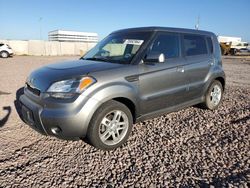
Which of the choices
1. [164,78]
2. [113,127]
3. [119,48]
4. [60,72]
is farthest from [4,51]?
[113,127]

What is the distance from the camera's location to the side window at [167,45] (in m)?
4.27

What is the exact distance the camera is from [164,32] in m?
Result: 4.49

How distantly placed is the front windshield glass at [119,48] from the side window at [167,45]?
0.22 meters

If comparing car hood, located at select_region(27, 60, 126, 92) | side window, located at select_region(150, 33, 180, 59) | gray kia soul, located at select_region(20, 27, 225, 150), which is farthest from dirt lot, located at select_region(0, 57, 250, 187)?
side window, located at select_region(150, 33, 180, 59)

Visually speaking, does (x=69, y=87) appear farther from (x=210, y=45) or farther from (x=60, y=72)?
(x=210, y=45)

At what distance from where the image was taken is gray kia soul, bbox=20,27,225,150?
3344 mm

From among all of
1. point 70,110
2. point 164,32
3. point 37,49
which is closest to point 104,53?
point 164,32

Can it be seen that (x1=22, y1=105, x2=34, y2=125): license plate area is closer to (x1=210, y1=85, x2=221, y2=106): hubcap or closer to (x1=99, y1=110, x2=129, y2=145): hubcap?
(x1=99, y1=110, x2=129, y2=145): hubcap

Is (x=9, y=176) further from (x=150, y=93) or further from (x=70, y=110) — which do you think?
(x=150, y=93)

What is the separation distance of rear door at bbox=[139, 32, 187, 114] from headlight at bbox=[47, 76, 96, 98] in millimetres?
922

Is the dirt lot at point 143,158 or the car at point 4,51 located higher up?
the car at point 4,51

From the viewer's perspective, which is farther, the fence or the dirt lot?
the fence

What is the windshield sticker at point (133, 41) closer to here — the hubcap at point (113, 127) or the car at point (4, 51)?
the hubcap at point (113, 127)

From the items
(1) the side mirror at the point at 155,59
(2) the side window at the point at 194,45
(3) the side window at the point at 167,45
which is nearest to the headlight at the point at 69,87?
(1) the side mirror at the point at 155,59
